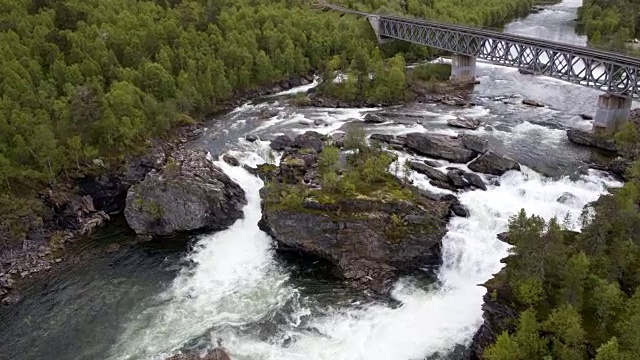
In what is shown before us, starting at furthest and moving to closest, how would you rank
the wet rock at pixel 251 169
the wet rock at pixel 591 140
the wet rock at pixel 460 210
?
1. the wet rock at pixel 591 140
2. the wet rock at pixel 251 169
3. the wet rock at pixel 460 210

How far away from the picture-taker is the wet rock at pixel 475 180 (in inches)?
2567

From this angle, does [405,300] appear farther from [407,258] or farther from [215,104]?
[215,104]

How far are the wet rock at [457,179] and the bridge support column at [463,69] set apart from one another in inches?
1907

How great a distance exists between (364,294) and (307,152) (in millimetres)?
25896

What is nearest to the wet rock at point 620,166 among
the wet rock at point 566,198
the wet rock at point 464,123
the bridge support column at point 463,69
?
the wet rock at point 566,198

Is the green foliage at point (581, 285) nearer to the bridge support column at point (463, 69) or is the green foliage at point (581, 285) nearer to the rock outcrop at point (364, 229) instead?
the rock outcrop at point (364, 229)

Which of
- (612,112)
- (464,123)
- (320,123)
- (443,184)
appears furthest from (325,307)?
(612,112)

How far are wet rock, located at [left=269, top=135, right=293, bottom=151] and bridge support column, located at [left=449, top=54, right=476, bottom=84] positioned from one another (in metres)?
46.9

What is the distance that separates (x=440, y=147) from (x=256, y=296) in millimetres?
33892

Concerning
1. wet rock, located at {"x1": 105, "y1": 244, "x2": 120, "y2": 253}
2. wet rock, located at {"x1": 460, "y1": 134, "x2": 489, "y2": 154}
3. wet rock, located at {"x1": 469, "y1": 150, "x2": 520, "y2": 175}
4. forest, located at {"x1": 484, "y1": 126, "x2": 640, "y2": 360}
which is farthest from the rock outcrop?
wet rock, located at {"x1": 105, "y1": 244, "x2": 120, "y2": 253}

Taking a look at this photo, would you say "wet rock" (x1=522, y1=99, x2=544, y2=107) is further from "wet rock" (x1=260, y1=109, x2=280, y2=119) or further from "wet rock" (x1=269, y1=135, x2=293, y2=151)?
"wet rock" (x1=269, y1=135, x2=293, y2=151)

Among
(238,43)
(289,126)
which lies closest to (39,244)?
(289,126)

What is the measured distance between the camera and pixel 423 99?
101m

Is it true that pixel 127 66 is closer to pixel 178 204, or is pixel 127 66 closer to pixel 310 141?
pixel 310 141
